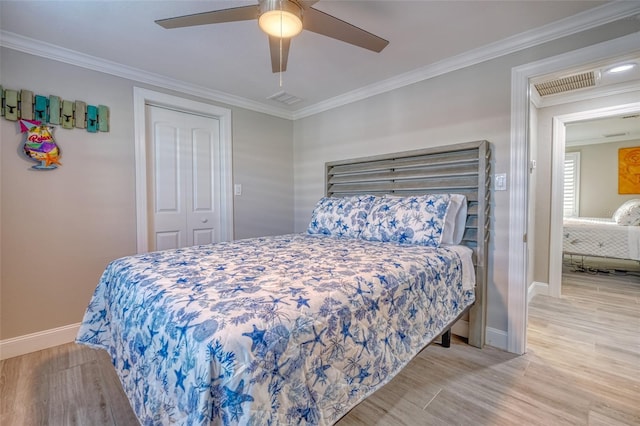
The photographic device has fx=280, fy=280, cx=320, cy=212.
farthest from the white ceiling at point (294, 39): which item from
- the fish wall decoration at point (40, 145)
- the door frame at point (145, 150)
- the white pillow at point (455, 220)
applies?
the white pillow at point (455, 220)

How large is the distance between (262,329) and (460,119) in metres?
2.32

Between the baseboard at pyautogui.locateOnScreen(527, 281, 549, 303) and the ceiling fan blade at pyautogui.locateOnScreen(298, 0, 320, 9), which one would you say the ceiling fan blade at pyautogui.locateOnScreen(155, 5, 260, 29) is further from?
the baseboard at pyautogui.locateOnScreen(527, 281, 549, 303)

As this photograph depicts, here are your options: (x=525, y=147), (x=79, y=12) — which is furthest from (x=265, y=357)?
(x=79, y=12)

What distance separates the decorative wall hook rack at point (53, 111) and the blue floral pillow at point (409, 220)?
240 centimetres

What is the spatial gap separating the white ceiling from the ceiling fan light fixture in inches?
17.5

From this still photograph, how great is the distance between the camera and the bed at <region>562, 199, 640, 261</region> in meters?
3.93

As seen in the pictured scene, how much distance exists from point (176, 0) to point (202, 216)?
1.92 m

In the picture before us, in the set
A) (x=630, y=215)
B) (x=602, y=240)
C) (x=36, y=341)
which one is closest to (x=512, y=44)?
(x=602, y=240)

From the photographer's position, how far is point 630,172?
542 centimetres


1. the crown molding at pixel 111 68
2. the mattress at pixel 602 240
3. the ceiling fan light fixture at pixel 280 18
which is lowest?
the mattress at pixel 602 240

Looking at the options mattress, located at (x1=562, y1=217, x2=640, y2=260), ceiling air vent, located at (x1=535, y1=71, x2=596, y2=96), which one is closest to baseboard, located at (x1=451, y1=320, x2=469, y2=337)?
ceiling air vent, located at (x1=535, y1=71, x2=596, y2=96)

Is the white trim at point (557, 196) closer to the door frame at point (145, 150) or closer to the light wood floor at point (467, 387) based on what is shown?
the light wood floor at point (467, 387)

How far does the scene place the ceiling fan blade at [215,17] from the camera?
1.35m

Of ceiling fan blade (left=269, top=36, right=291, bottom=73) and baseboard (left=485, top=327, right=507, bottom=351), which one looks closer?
ceiling fan blade (left=269, top=36, right=291, bottom=73)
